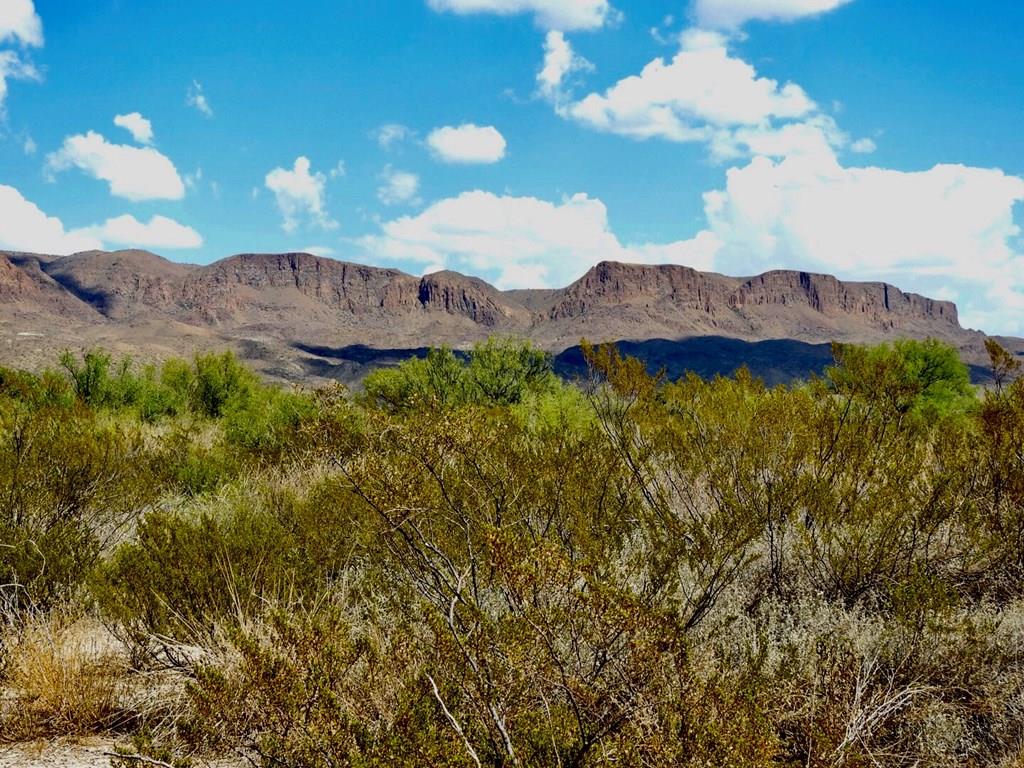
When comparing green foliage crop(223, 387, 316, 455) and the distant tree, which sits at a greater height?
the distant tree

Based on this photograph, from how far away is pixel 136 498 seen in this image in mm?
7883

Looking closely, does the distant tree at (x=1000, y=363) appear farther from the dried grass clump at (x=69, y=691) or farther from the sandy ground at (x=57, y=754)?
the sandy ground at (x=57, y=754)

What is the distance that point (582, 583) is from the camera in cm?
517

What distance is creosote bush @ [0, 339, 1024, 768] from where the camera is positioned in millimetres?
3111

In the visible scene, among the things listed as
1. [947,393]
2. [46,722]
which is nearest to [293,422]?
[46,722]

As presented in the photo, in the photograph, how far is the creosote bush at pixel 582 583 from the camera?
3111mm

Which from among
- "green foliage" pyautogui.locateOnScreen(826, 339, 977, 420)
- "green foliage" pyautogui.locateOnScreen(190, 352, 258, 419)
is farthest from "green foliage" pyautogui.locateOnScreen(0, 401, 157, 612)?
"green foliage" pyautogui.locateOnScreen(190, 352, 258, 419)

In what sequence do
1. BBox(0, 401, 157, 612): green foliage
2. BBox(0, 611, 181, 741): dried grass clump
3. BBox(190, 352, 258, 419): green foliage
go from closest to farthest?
BBox(0, 611, 181, 741): dried grass clump → BBox(0, 401, 157, 612): green foliage → BBox(190, 352, 258, 419): green foliage

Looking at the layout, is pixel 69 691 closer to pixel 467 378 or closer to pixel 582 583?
pixel 582 583

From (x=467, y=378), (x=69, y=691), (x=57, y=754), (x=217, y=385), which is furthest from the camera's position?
(x=217, y=385)

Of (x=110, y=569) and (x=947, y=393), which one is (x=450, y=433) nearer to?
(x=110, y=569)

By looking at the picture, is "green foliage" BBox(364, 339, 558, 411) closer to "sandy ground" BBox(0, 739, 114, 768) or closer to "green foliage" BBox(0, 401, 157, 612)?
"green foliage" BBox(0, 401, 157, 612)

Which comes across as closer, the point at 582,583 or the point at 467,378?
the point at 582,583

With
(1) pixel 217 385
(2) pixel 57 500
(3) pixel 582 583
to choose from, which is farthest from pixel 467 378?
(3) pixel 582 583
